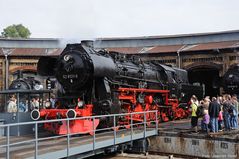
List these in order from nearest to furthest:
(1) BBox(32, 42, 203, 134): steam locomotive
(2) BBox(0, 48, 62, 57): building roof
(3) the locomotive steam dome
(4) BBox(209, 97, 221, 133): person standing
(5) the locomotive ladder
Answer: (5) the locomotive ladder → (1) BBox(32, 42, 203, 134): steam locomotive → (3) the locomotive steam dome → (4) BBox(209, 97, 221, 133): person standing → (2) BBox(0, 48, 62, 57): building roof

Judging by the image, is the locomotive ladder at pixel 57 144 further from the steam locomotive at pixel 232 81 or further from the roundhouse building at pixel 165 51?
the roundhouse building at pixel 165 51

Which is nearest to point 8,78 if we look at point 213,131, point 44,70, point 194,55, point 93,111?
point 194,55

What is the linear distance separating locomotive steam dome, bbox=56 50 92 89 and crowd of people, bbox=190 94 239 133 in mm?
4589

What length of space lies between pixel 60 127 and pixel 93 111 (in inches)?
65.9

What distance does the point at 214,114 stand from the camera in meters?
13.2

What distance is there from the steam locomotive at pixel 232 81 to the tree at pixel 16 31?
187 feet

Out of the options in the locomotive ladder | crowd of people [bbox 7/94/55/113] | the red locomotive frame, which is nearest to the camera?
the locomotive ladder

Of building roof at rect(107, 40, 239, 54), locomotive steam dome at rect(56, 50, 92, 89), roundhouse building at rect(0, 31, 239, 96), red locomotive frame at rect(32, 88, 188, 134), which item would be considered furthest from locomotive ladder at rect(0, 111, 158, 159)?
building roof at rect(107, 40, 239, 54)

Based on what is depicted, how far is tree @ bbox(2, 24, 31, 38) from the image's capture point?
72.9m

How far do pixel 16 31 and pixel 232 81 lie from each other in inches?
2344

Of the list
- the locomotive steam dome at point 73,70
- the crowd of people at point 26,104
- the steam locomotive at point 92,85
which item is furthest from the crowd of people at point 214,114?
the crowd of people at point 26,104

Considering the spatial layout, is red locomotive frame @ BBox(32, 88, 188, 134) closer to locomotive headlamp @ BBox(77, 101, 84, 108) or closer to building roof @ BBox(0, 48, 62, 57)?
locomotive headlamp @ BBox(77, 101, 84, 108)

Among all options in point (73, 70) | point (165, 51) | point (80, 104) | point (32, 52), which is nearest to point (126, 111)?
point (80, 104)

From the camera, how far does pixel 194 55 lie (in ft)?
98.1
